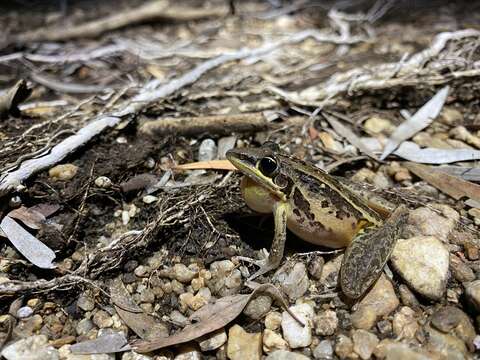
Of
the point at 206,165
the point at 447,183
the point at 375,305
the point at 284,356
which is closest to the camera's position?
the point at 284,356

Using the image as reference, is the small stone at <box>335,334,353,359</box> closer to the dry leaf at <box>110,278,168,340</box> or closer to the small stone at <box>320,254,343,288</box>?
the small stone at <box>320,254,343,288</box>

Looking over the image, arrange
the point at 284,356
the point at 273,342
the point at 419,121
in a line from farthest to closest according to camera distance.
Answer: the point at 419,121 < the point at 273,342 < the point at 284,356

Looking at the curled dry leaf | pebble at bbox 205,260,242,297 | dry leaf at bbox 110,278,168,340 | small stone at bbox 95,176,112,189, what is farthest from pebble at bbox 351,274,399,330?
the curled dry leaf

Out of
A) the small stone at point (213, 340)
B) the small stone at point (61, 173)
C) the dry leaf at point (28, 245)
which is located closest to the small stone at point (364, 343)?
the small stone at point (213, 340)

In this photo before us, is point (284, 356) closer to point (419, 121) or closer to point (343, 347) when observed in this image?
point (343, 347)

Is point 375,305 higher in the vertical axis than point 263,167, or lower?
lower

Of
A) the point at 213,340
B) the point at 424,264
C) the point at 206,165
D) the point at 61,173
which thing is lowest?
the point at 213,340

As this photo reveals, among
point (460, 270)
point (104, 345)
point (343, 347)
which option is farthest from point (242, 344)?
point (460, 270)
